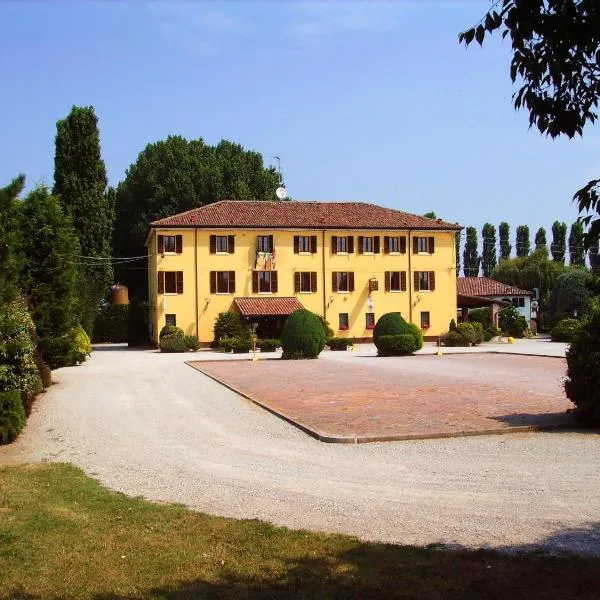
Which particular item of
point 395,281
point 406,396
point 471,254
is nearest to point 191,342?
point 395,281

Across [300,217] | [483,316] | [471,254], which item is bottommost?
[483,316]

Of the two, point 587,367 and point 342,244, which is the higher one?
point 342,244

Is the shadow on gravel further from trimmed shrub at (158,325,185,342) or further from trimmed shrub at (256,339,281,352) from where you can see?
trimmed shrub at (158,325,185,342)

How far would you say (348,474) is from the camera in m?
8.94

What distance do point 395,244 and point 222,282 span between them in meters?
13.2

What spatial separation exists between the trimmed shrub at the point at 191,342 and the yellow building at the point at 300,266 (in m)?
3.31

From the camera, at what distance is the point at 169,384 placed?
2294cm

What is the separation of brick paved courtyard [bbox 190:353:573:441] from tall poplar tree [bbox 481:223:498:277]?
75373mm

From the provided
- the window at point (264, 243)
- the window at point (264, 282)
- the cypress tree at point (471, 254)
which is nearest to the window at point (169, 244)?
the window at point (264, 243)

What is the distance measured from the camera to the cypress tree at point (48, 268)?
69.4 ft

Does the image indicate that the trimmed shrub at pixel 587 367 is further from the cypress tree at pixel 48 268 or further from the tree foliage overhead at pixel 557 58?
the cypress tree at pixel 48 268

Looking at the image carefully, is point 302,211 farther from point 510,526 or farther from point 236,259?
point 510,526

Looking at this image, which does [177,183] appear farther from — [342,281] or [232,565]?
[232,565]

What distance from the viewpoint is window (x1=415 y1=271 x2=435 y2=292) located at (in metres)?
56.3
